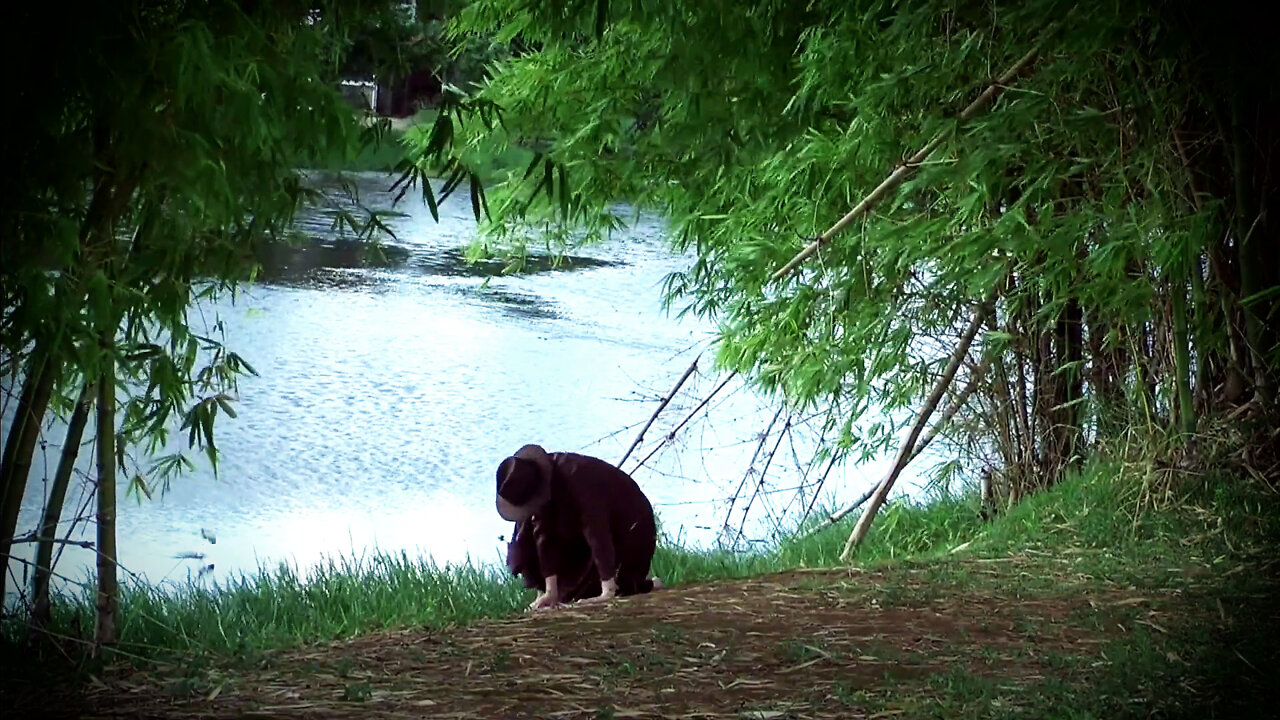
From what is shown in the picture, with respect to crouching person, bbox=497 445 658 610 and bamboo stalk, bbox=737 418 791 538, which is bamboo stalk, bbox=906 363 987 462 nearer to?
bamboo stalk, bbox=737 418 791 538

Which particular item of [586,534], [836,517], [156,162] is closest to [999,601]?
[586,534]

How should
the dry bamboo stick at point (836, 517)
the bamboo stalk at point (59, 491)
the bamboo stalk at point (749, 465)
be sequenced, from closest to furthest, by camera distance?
the bamboo stalk at point (59, 491) < the dry bamboo stick at point (836, 517) < the bamboo stalk at point (749, 465)

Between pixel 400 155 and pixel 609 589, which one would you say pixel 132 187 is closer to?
pixel 400 155

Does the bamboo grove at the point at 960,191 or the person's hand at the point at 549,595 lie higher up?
the bamboo grove at the point at 960,191

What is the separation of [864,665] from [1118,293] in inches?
65.2

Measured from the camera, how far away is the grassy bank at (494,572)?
3.34 m

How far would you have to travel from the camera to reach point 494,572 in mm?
4551

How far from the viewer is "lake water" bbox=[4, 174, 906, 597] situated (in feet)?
17.6

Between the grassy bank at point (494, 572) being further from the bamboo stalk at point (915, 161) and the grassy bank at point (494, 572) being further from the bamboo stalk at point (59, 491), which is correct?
the bamboo stalk at point (915, 161)

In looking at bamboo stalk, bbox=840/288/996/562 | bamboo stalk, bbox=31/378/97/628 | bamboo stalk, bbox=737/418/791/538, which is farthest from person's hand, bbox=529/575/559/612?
bamboo stalk, bbox=737/418/791/538

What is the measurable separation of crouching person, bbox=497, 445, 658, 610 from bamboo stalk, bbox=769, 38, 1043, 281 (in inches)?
29.3

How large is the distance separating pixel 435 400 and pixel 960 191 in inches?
118

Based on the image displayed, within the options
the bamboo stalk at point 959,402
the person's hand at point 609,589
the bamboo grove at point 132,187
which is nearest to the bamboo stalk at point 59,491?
the bamboo grove at point 132,187

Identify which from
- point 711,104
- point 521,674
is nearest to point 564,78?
point 711,104
